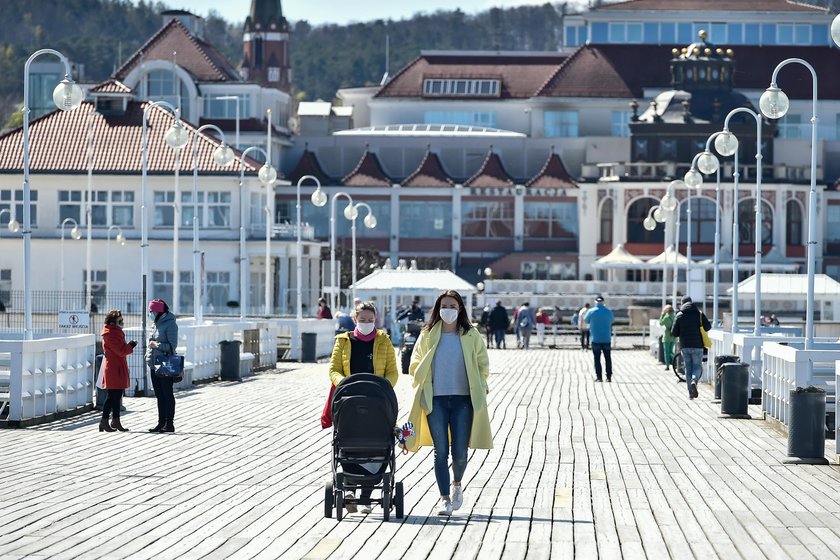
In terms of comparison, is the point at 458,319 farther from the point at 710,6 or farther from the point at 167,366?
the point at 710,6

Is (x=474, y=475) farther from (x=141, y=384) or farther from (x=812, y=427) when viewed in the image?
(x=141, y=384)

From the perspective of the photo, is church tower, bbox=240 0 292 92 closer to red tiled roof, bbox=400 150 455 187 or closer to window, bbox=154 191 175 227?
red tiled roof, bbox=400 150 455 187

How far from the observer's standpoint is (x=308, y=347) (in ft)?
151

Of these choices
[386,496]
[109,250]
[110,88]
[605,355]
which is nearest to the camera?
[386,496]

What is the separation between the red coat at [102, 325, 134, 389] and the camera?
2214cm

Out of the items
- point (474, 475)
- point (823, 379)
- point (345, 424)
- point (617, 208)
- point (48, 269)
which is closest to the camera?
point (345, 424)

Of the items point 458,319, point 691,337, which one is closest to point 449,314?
point 458,319

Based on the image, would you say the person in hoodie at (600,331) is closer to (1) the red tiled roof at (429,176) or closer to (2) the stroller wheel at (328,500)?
(2) the stroller wheel at (328,500)

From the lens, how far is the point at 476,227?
98875 mm

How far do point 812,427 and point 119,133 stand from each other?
2499 inches

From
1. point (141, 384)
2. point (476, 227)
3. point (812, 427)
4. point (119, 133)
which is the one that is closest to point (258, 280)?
point (119, 133)

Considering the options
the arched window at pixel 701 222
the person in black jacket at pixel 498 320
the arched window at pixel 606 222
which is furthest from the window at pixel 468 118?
the person in black jacket at pixel 498 320

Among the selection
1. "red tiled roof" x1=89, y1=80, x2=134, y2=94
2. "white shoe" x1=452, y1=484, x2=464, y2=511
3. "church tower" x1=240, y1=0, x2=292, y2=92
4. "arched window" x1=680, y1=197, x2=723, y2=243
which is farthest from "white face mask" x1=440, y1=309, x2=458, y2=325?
"church tower" x1=240, y1=0, x2=292, y2=92

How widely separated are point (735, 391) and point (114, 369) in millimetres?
9265
